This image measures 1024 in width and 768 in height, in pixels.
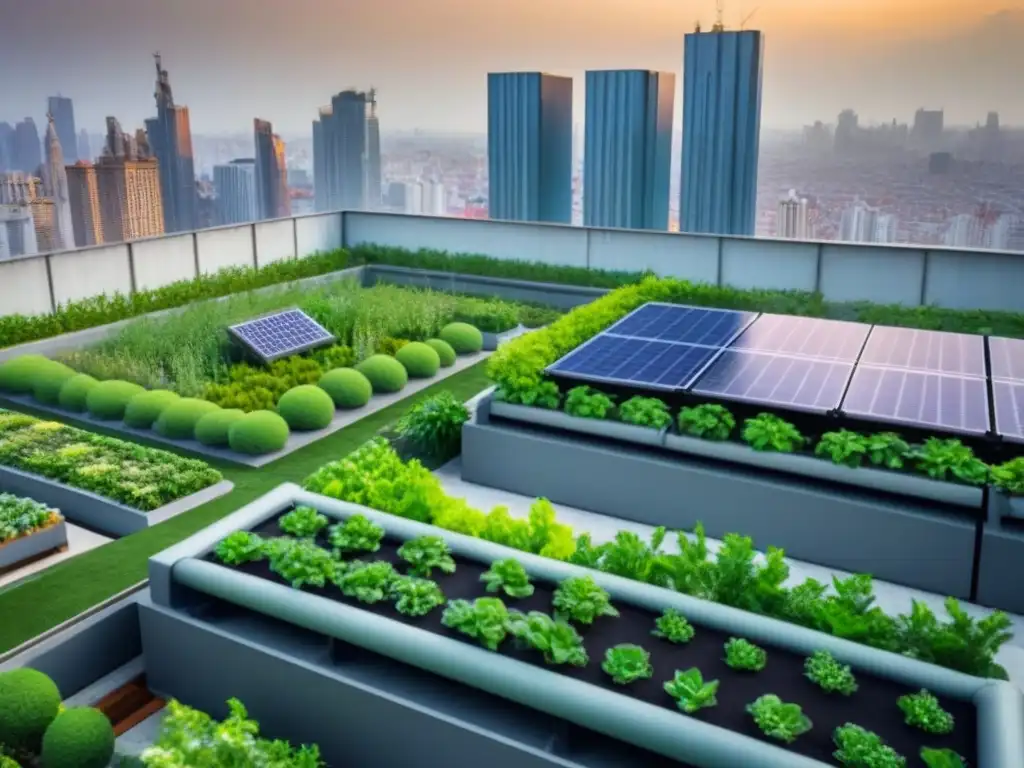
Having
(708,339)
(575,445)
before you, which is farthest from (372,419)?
(708,339)

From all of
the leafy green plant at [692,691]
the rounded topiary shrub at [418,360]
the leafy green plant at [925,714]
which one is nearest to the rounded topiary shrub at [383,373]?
the rounded topiary shrub at [418,360]

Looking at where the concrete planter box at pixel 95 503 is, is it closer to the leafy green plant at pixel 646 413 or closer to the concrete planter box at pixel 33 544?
the concrete planter box at pixel 33 544

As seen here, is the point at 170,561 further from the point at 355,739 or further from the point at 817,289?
the point at 817,289

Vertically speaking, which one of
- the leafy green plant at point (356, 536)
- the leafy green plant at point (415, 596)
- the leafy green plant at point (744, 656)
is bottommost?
the leafy green plant at point (744, 656)

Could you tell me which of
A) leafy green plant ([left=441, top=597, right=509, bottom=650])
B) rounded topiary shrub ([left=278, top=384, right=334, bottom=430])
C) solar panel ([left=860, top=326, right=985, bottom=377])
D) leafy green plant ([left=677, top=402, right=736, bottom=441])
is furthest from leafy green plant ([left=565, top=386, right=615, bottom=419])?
leafy green plant ([left=441, top=597, right=509, bottom=650])

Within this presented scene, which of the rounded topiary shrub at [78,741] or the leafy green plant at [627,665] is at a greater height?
the leafy green plant at [627,665]

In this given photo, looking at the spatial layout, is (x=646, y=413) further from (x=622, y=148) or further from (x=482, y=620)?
(x=622, y=148)

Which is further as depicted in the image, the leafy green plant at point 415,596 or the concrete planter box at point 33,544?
the concrete planter box at point 33,544
